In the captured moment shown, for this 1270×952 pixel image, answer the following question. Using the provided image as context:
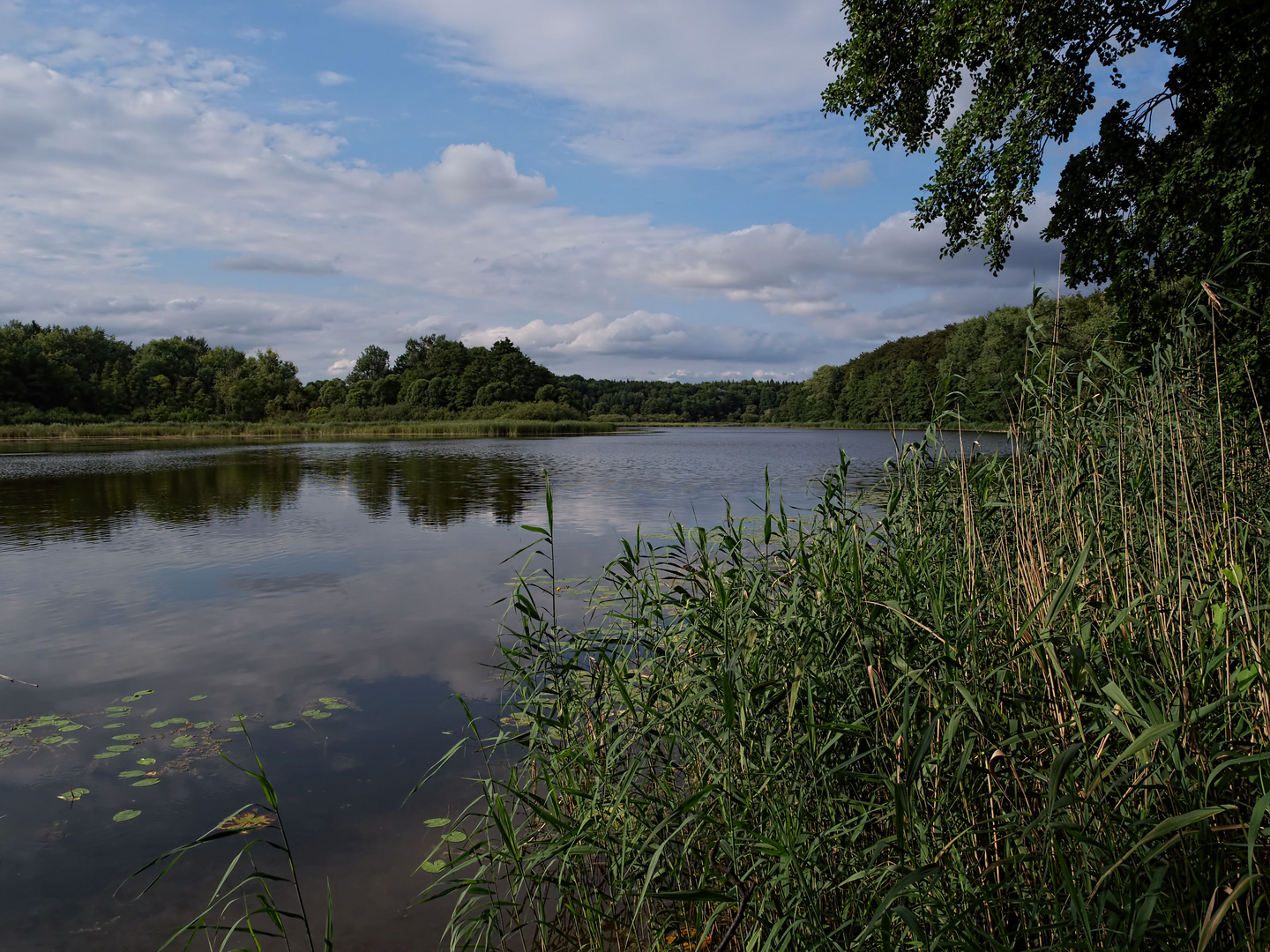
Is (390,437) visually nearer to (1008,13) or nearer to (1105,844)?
(1008,13)

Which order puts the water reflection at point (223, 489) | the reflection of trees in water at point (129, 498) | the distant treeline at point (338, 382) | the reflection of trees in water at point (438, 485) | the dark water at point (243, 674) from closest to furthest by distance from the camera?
the dark water at point (243, 674) → the reflection of trees in water at point (129, 498) → the water reflection at point (223, 489) → the reflection of trees in water at point (438, 485) → the distant treeline at point (338, 382)

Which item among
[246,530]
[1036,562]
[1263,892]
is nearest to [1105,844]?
[1263,892]

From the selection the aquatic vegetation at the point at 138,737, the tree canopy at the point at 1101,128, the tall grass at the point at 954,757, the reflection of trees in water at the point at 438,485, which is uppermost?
the tree canopy at the point at 1101,128

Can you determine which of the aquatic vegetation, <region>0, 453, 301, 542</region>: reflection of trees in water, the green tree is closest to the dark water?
the aquatic vegetation

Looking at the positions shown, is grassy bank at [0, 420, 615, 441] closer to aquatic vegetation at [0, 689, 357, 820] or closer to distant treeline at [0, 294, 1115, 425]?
distant treeline at [0, 294, 1115, 425]

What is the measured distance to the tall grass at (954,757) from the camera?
1898mm

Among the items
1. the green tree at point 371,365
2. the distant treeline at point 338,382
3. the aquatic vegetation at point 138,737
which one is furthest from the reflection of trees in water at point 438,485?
the green tree at point 371,365

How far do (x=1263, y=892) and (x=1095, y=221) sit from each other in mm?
7259

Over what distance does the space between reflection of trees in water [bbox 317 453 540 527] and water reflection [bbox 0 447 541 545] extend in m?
0.03

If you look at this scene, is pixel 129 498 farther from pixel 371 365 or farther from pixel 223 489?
pixel 371 365

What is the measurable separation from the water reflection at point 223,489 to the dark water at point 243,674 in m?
0.15

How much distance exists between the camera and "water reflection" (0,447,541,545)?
1345 centimetres

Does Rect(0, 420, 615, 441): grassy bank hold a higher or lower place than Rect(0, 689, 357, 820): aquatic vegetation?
higher

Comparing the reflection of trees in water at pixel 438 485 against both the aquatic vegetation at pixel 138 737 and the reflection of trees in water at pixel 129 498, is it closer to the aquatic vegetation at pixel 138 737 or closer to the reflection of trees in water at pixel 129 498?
the reflection of trees in water at pixel 129 498
